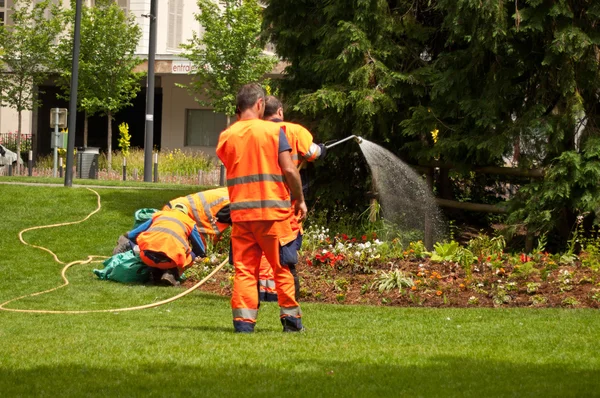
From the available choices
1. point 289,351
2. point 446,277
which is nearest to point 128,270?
point 446,277

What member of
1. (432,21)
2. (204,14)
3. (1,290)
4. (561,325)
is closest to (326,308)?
(561,325)

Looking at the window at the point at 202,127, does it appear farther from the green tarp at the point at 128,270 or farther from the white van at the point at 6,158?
the green tarp at the point at 128,270

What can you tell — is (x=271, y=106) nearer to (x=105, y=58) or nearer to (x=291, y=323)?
(x=291, y=323)

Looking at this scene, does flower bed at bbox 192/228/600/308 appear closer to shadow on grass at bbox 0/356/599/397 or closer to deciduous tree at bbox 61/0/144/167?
shadow on grass at bbox 0/356/599/397

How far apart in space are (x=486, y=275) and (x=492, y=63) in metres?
3.67

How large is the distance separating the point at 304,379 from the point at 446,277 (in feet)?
16.9

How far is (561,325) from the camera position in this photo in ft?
26.8

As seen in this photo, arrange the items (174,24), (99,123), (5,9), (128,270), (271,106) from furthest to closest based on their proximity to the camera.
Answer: (99,123) < (5,9) < (174,24) < (128,270) < (271,106)

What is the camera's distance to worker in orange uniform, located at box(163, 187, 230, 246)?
1277 centimetres

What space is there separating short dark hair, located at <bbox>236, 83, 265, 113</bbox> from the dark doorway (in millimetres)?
38263

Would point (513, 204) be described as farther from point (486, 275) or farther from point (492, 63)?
point (486, 275)

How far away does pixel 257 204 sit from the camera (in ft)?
25.1

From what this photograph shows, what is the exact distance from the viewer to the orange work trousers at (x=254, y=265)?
7707 millimetres

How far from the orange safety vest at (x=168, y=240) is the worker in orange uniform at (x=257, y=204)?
389cm
